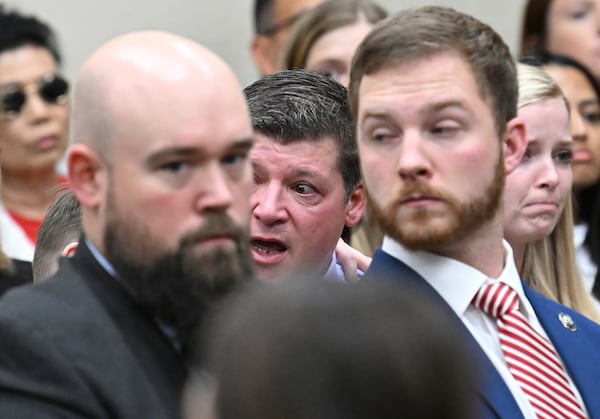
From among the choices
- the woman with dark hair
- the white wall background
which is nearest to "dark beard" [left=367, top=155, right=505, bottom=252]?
the woman with dark hair

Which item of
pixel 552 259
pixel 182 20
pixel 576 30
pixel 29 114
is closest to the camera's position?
pixel 552 259

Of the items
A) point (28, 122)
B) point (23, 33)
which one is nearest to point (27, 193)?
point (28, 122)

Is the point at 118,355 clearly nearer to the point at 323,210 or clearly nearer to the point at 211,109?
the point at 211,109

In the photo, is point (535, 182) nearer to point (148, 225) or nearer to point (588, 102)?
point (588, 102)

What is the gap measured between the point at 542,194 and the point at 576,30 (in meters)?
2.01

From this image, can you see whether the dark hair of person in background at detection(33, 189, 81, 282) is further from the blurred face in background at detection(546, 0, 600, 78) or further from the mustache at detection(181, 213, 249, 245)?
the blurred face in background at detection(546, 0, 600, 78)

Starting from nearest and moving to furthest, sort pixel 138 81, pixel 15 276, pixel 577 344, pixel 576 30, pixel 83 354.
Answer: pixel 83 354 → pixel 138 81 → pixel 577 344 → pixel 15 276 → pixel 576 30

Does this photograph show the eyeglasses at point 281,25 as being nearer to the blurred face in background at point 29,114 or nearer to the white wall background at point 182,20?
the blurred face in background at point 29,114

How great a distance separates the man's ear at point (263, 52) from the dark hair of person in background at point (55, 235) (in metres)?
2.30

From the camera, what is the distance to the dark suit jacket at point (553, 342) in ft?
9.30

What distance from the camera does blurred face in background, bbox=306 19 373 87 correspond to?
5.04m

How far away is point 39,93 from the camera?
5.44 meters

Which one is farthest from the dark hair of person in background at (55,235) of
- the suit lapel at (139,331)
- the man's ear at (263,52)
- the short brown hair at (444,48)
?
the man's ear at (263,52)

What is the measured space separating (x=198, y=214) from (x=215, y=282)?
0.38 feet
